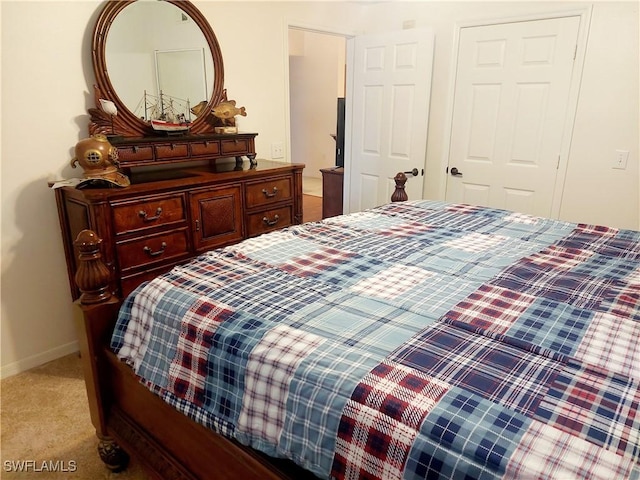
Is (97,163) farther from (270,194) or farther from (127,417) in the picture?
(127,417)

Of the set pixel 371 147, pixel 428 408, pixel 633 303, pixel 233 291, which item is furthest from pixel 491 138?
pixel 428 408

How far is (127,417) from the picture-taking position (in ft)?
4.95

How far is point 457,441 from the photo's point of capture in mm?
786

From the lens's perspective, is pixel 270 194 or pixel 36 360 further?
pixel 270 194

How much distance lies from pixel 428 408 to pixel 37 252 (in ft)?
7.60

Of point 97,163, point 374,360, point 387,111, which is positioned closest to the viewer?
point 374,360

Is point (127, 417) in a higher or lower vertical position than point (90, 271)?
lower

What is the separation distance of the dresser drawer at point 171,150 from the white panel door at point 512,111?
2.10m

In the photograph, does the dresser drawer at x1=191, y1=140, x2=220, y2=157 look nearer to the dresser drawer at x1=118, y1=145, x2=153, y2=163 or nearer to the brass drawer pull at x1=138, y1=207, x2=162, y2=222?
the dresser drawer at x1=118, y1=145, x2=153, y2=163

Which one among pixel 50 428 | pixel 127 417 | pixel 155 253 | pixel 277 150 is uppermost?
pixel 277 150

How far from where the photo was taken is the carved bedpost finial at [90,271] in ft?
4.51

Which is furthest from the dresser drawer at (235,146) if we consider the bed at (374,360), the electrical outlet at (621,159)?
the electrical outlet at (621,159)

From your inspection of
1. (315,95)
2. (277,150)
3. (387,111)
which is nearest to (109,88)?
(277,150)

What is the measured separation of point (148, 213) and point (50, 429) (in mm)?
1077
